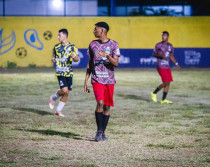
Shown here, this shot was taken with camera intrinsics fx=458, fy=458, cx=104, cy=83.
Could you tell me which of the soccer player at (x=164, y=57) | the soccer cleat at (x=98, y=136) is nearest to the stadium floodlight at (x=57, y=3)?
the soccer player at (x=164, y=57)

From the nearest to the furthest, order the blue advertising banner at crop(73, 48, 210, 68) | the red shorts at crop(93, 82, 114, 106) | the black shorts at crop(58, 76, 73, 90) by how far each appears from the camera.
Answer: the red shorts at crop(93, 82, 114, 106)
the black shorts at crop(58, 76, 73, 90)
the blue advertising banner at crop(73, 48, 210, 68)

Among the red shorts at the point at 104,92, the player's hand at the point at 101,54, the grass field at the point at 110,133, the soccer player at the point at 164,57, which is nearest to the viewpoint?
the grass field at the point at 110,133

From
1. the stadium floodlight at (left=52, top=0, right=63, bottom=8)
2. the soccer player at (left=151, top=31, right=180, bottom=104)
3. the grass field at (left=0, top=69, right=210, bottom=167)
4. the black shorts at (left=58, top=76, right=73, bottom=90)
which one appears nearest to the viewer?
the grass field at (left=0, top=69, right=210, bottom=167)

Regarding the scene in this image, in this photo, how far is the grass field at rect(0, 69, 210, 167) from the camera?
6.06m

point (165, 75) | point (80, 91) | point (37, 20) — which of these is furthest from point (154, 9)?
point (165, 75)

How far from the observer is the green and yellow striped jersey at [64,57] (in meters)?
9.97

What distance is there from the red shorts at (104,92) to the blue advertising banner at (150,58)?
23.4 metres

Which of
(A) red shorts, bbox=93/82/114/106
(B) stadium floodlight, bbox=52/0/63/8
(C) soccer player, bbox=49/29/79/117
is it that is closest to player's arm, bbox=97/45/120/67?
(A) red shorts, bbox=93/82/114/106

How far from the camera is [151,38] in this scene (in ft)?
111

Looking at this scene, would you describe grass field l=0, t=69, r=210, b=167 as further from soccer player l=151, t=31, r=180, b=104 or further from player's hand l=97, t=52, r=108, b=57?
player's hand l=97, t=52, r=108, b=57

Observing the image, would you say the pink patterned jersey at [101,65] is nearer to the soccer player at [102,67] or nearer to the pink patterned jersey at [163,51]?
the soccer player at [102,67]

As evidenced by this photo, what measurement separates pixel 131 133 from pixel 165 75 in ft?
17.3

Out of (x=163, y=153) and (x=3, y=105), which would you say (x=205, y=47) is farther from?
(x=163, y=153)

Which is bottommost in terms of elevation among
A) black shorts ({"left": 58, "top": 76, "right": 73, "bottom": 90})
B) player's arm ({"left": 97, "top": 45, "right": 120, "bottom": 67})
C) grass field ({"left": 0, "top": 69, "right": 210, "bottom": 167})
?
grass field ({"left": 0, "top": 69, "right": 210, "bottom": 167})
